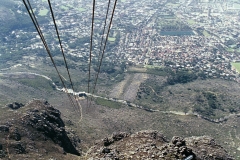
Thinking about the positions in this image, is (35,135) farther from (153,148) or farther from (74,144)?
(153,148)

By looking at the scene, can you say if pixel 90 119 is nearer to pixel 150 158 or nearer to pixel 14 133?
pixel 14 133

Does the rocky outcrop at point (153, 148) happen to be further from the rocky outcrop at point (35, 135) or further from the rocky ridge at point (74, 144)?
the rocky outcrop at point (35, 135)

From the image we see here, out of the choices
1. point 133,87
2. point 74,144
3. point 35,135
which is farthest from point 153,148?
point 133,87

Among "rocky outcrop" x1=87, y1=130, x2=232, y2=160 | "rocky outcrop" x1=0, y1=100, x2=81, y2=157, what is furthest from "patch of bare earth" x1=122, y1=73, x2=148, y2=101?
"rocky outcrop" x1=87, y1=130, x2=232, y2=160

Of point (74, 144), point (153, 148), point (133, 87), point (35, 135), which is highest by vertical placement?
point (153, 148)

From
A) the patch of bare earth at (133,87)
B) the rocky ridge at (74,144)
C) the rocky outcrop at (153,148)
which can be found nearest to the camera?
the rocky outcrop at (153,148)

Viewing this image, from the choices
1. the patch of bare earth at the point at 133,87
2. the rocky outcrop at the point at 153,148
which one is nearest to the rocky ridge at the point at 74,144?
the rocky outcrop at the point at 153,148
